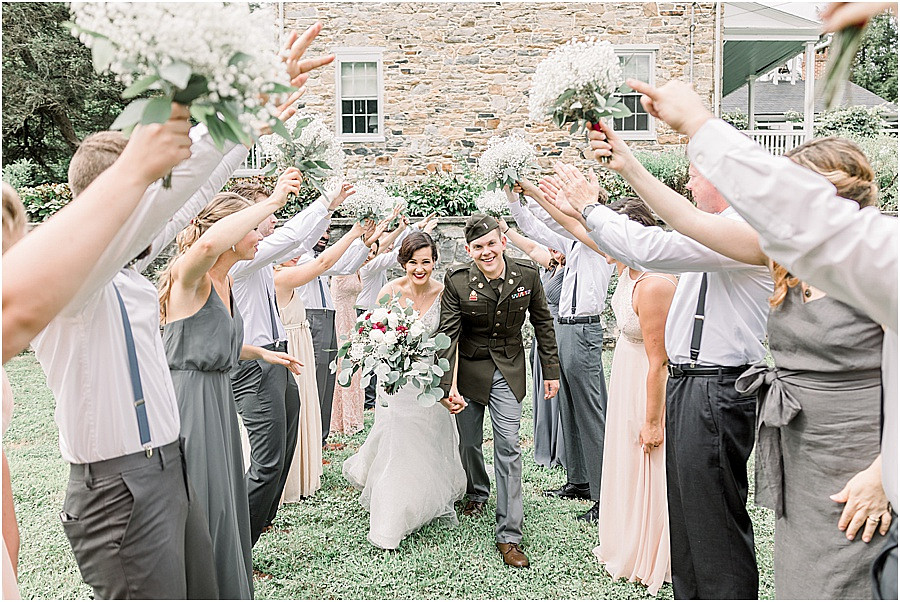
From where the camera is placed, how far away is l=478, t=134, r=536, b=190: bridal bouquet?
5.79 meters

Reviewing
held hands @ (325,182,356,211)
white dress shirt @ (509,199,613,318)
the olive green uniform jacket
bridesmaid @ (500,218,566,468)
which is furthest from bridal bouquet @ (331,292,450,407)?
bridesmaid @ (500,218,566,468)

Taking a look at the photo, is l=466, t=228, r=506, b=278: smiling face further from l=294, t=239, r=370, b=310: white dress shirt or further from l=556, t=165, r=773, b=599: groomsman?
l=294, t=239, r=370, b=310: white dress shirt

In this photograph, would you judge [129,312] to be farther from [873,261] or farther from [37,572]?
[37,572]

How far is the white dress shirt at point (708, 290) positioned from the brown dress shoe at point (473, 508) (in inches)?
115

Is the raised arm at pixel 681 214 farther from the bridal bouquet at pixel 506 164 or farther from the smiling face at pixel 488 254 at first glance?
the bridal bouquet at pixel 506 164

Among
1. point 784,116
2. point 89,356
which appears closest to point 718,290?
point 89,356

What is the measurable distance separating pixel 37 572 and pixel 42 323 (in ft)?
14.3

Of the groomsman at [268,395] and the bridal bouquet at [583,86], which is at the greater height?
the bridal bouquet at [583,86]

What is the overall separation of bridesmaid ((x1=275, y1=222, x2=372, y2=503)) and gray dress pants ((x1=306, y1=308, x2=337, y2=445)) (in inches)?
37.7

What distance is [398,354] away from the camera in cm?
535

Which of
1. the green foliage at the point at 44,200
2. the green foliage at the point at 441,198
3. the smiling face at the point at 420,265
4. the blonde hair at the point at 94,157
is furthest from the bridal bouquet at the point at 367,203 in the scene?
the green foliage at the point at 44,200

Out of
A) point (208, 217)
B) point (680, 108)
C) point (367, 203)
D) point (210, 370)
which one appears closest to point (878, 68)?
point (367, 203)

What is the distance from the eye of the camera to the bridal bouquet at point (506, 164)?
5789 mm

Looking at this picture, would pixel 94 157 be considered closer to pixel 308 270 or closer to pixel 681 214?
pixel 681 214
